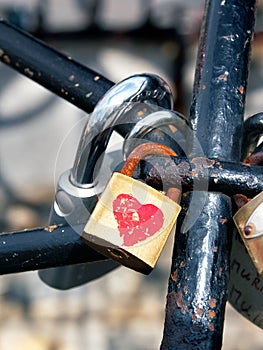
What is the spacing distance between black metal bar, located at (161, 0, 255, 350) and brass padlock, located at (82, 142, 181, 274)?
0.02m

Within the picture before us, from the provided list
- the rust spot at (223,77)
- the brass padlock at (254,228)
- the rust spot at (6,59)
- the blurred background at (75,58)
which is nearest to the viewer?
the brass padlock at (254,228)

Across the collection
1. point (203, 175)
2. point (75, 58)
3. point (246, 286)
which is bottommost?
point (75, 58)

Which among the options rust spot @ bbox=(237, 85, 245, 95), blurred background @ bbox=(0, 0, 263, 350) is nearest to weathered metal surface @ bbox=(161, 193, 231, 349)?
rust spot @ bbox=(237, 85, 245, 95)

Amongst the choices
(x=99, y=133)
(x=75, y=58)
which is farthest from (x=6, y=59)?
(x=75, y=58)

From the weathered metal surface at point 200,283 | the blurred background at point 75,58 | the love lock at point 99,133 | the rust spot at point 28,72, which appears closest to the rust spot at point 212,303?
the weathered metal surface at point 200,283

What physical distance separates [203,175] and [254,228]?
0.16ft

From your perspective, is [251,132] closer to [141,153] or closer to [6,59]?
[141,153]

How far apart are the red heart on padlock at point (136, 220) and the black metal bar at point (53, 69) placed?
153mm

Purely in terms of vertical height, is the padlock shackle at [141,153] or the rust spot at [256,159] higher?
the rust spot at [256,159]

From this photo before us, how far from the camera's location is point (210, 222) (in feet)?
1.37

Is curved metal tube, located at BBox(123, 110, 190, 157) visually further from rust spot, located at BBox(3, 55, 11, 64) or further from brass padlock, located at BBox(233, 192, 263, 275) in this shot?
rust spot, located at BBox(3, 55, 11, 64)

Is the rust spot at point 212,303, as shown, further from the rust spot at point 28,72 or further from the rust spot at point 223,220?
the rust spot at point 28,72

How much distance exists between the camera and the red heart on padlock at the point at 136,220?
396mm

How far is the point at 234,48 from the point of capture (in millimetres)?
495
